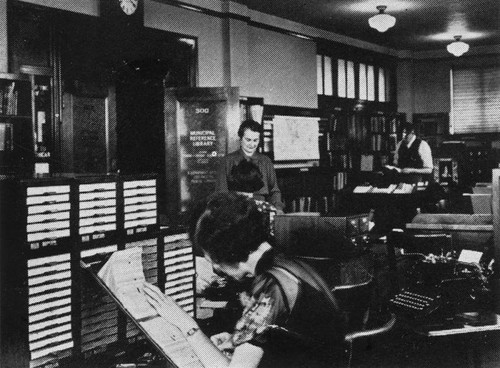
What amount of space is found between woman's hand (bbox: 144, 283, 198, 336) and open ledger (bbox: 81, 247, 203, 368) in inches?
0.5

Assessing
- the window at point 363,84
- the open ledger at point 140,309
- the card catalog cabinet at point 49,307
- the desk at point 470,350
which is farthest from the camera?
the window at point 363,84

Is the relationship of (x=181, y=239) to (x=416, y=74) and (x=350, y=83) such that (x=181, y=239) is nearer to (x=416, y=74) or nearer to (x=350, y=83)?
(x=350, y=83)

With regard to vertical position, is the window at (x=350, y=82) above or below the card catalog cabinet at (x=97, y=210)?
above

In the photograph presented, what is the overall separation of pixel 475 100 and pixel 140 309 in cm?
1117

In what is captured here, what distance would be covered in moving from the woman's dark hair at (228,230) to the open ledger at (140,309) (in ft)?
0.75

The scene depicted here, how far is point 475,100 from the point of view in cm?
1163

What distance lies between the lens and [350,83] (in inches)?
414

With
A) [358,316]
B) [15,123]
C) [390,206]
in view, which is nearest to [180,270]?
[358,316]

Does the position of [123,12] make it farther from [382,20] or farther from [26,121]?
[382,20]

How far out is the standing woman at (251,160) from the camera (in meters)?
4.62

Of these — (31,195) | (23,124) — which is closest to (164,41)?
(23,124)

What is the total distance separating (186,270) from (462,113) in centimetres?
1010

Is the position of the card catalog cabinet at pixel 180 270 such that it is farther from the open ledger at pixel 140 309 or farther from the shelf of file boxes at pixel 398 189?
the shelf of file boxes at pixel 398 189

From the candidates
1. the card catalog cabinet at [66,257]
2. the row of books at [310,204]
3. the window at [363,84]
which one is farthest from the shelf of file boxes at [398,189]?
the card catalog cabinet at [66,257]
